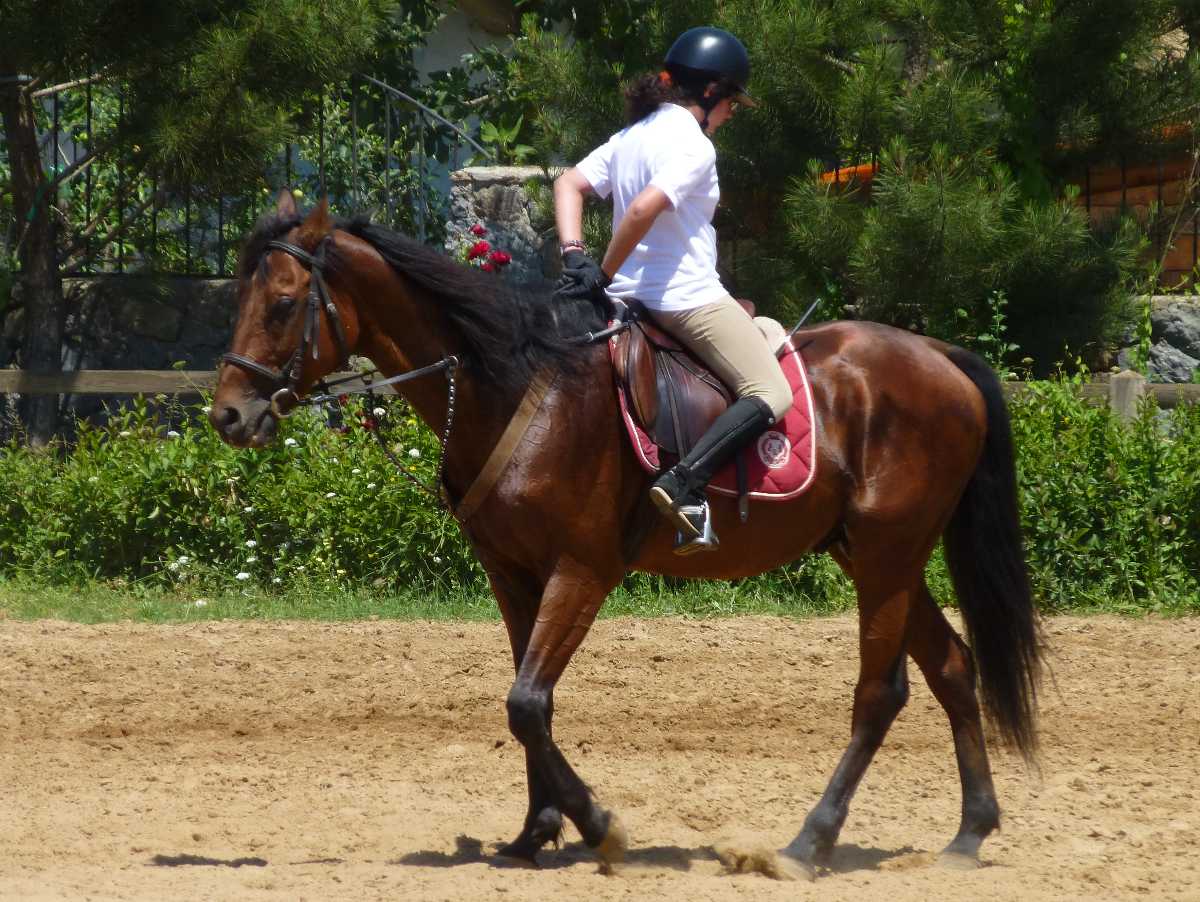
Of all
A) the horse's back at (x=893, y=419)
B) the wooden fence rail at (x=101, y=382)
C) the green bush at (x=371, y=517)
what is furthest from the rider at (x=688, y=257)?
the wooden fence rail at (x=101, y=382)

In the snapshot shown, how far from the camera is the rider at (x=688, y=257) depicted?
485 cm

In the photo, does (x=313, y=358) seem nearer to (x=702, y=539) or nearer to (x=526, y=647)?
(x=526, y=647)

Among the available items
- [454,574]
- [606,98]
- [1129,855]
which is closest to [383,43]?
[606,98]

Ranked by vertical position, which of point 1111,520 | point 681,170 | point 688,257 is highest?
point 681,170

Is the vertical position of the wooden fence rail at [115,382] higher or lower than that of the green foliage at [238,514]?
higher

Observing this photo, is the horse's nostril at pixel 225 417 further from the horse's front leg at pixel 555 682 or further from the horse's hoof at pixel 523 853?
the horse's hoof at pixel 523 853

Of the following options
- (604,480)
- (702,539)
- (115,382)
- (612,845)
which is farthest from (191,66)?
(612,845)

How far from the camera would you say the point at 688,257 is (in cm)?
499

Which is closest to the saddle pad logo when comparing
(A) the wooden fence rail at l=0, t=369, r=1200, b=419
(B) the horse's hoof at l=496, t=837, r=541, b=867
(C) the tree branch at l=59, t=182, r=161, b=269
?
(B) the horse's hoof at l=496, t=837, r=541, b=867

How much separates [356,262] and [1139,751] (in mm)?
4194

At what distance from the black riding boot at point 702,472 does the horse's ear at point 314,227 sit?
134 centimetres

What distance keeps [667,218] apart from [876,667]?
1759 mm

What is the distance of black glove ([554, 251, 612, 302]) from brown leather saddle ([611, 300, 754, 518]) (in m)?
0.22

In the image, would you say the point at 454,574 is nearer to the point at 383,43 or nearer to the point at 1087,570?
the point at 1087,570
